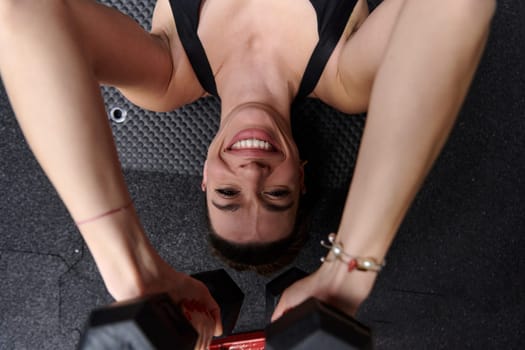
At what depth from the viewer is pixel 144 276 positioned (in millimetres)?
643

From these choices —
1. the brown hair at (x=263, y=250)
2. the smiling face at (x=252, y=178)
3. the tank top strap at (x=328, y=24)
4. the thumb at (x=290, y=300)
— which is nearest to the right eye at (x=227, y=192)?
the smiling face at (x=252, y=178)

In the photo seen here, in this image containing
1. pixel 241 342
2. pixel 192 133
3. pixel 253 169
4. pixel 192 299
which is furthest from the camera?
pixel 192 133

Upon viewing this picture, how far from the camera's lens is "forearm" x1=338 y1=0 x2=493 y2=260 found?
1.94 feet

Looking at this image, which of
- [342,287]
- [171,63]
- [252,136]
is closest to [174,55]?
[171,63]

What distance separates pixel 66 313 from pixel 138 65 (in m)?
0.84

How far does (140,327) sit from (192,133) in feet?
2.57

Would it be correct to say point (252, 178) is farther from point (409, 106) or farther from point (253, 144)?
point (409, 106)

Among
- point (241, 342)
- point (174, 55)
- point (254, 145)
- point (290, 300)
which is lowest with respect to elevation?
point (241, 342)

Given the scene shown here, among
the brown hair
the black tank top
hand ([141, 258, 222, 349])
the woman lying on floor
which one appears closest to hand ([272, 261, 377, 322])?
the woman lying on floor

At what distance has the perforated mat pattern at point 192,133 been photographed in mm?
1213

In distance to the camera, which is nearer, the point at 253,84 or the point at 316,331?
the point at 316,331

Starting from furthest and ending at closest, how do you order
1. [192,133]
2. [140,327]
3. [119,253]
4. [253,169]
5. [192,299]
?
1. [192,133]
2. [253,169]
3. [192,299]
4. [119,253]
5. [140,327]

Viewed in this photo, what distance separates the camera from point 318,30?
1.03 m

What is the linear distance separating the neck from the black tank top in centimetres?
4
